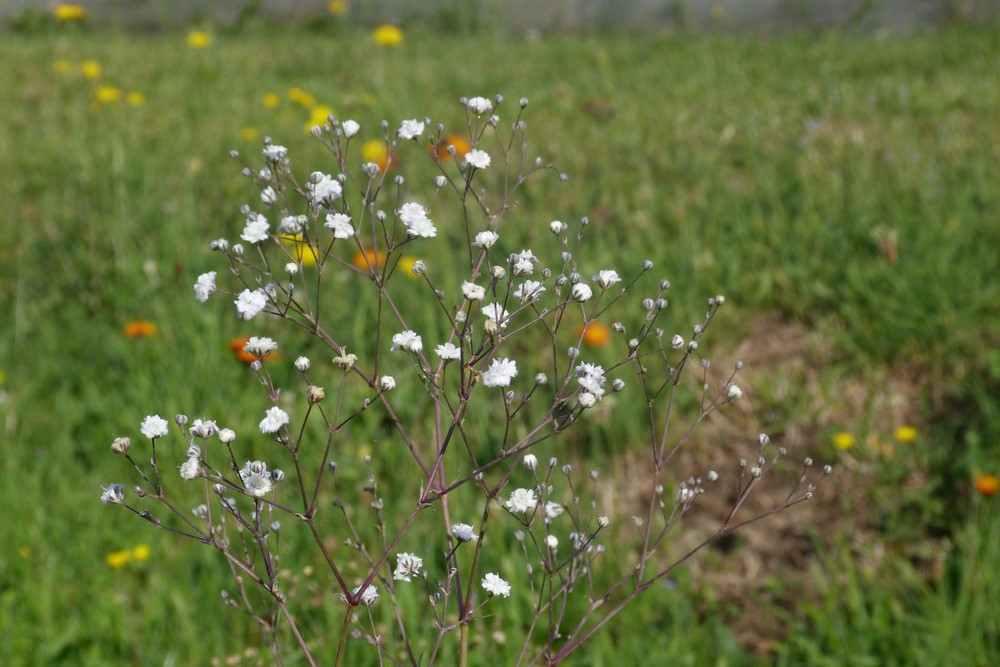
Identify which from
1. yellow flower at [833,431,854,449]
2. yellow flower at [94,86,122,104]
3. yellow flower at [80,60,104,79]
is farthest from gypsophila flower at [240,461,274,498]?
yellow flower at [80,60,104,79]

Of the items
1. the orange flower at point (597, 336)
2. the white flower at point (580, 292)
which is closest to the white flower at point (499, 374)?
the white flower at point (580, 292)

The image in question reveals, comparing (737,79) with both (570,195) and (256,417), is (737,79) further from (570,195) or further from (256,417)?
(256,417)

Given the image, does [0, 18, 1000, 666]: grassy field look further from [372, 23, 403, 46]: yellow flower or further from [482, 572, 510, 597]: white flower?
[372, 23, 403, 46]: yellow flower

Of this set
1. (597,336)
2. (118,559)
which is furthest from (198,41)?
(118,559)

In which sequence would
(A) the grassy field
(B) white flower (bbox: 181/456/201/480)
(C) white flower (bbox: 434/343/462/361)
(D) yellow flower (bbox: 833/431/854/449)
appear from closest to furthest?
(B) white flower (bbox: 181/456/201/480) → (C) white flower (bbox: 434/343/462/361) → (A) the grassy field → (D) yellow flower (bbox: 833/431/854/449)

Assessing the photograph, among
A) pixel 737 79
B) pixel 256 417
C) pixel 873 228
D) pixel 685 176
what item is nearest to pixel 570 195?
pixel 685 176

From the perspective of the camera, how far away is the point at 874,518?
2.52m

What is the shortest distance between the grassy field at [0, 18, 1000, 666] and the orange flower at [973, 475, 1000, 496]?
2 cm

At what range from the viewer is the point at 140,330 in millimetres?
3119

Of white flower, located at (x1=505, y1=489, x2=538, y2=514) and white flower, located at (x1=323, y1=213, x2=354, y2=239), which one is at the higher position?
white flower, located at (x1=323, y1=213, x2=354, y2=239)

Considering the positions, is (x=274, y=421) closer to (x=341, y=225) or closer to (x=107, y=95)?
(x=341, y=225)

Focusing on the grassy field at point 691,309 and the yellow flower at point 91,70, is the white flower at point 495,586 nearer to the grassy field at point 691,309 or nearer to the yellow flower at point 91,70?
the grassy field at point 691,309

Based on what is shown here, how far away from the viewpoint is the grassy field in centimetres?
226

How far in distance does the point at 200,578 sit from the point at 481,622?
2.36 ft
